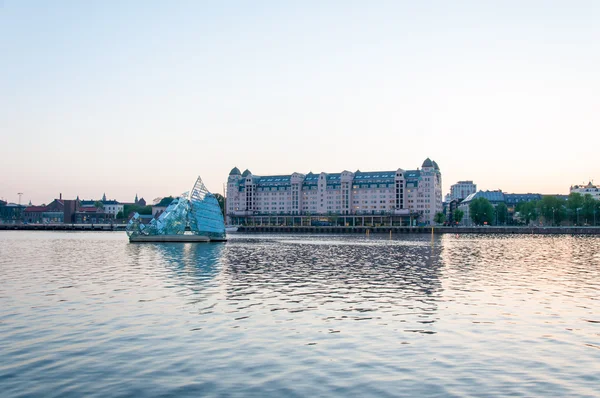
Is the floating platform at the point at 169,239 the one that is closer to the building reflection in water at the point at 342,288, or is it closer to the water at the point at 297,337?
the building reflection in water at the point at 342,288

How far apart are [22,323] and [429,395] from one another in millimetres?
18024

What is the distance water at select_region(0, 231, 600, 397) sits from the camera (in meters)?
15.5

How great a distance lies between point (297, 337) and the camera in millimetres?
21516

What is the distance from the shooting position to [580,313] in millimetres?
27594

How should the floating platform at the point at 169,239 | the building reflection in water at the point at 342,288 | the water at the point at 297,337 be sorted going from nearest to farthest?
the water at the point at 297,337 < the building reflection in water at the point at 342,288 < the floating platform at the point at 169,239

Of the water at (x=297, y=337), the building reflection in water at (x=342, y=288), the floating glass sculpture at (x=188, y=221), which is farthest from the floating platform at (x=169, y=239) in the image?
the water at (x=297, y=337)

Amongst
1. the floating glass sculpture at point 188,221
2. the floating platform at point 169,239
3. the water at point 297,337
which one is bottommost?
the water at point 297,337

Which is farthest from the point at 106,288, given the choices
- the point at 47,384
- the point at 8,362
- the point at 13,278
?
the point at 47,384

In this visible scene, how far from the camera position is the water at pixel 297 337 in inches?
610

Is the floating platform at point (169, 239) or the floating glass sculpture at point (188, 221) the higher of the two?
the floating glass sculpture at point (188, 221)

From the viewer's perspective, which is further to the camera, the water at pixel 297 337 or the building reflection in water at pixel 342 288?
the building reflection in water at pixel 342 288

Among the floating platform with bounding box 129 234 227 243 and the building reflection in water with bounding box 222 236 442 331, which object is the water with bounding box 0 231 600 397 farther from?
the floating platform with bounding box 129 234 227 243

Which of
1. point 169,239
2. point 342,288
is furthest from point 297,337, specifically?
point 169,239

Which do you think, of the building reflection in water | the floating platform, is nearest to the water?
the building reflection in water
